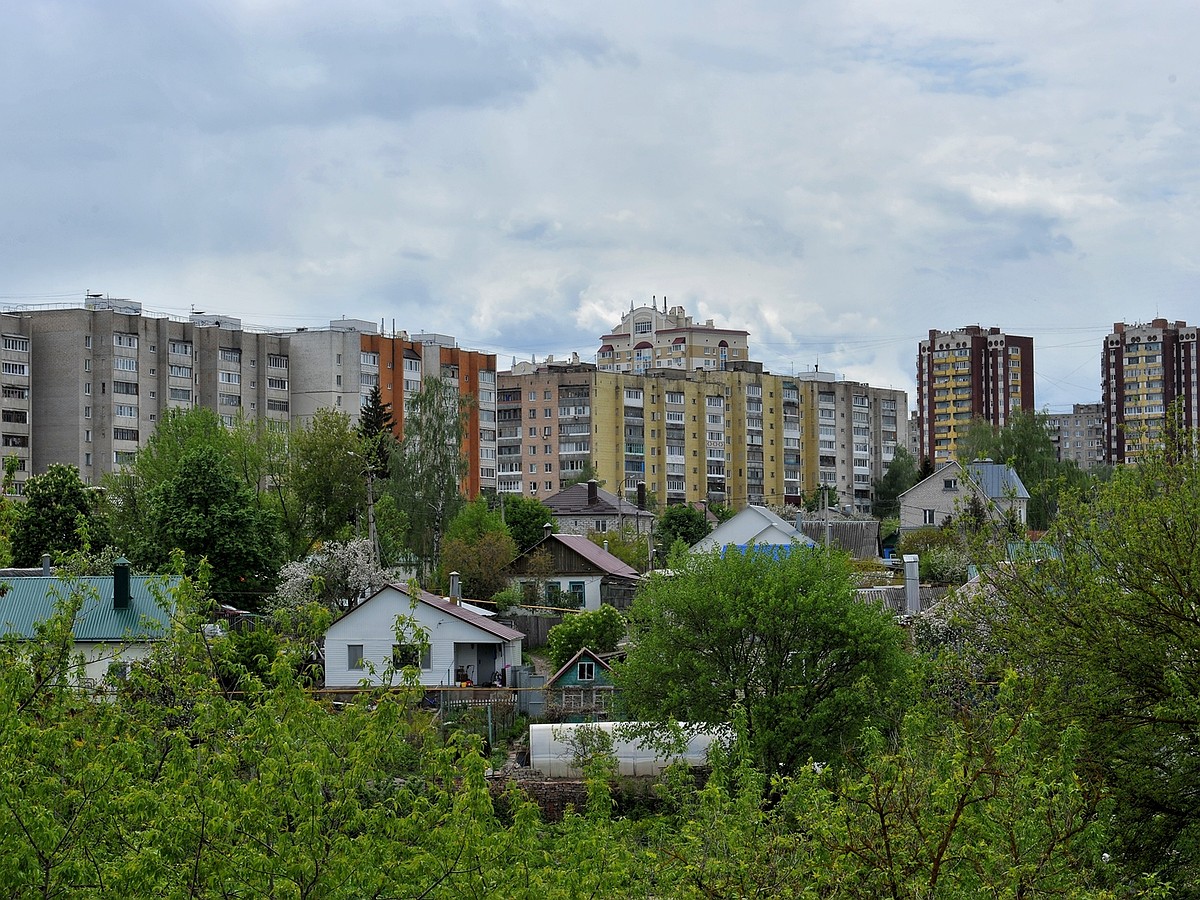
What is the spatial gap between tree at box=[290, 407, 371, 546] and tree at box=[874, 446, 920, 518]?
74.4 meters

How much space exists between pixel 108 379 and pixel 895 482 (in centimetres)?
7120

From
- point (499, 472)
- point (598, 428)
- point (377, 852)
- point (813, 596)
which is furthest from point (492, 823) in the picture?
point (499, 472)

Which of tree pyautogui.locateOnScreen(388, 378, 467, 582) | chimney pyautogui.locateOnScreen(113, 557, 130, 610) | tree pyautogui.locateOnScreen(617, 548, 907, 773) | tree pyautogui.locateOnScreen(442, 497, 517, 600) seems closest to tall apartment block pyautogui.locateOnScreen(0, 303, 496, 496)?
tree pyautogui.locateOnScreen(388, 378, 467, 582)

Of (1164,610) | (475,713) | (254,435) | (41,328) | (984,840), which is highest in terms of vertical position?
(41,328)

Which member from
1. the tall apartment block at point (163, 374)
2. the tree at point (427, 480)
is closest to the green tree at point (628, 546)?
the tree at point (427, 480)

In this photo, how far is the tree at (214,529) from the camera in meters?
48.1

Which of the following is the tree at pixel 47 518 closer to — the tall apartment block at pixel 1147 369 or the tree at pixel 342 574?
the tree at pixel 342 574

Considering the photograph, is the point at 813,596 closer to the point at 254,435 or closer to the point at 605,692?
the point at 605,692

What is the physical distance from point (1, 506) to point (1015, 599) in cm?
2385

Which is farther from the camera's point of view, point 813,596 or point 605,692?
point 605,692

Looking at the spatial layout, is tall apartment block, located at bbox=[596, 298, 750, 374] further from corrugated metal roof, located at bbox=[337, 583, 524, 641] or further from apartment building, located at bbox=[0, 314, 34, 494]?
corrugated metal roof, located at bbox=[337, 583, 524, 641]

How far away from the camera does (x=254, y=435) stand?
71812 millimetres

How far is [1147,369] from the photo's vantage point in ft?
526

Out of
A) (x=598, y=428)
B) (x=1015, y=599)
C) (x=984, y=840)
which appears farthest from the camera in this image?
(x=598, y=428)
